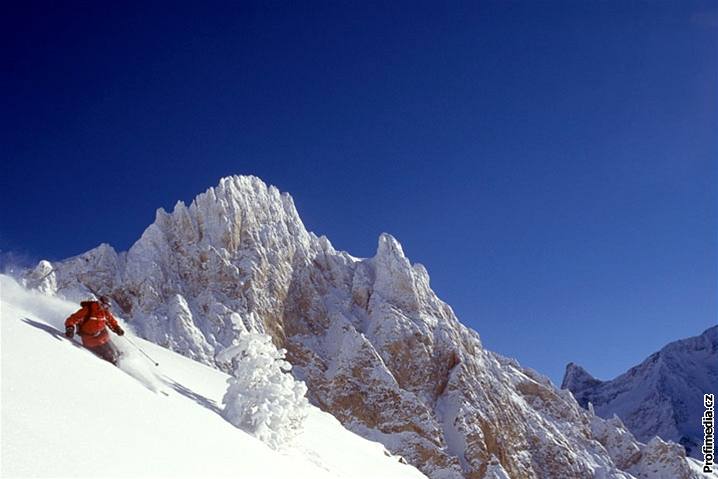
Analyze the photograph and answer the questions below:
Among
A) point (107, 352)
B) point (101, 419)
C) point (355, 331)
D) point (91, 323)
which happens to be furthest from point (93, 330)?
point (355, 331)

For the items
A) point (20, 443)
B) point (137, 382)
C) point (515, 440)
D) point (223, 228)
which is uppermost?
point (223, 228)

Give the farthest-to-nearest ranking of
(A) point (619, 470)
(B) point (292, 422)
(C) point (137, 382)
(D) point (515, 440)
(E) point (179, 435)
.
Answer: (A) point (619, 470) → (D) point (515, 440) → (B) point (292, 422) → (C) point (137, 382) → (E) point (179, 435)

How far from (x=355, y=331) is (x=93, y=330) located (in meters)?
101

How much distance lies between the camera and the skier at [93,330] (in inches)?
468

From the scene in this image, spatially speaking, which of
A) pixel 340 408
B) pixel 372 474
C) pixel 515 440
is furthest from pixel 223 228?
pixel 372 474

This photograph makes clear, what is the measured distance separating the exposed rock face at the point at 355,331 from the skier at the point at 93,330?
258 feet

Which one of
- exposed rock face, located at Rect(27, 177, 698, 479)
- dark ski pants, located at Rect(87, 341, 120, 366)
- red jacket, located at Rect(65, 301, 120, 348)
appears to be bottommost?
dark ski pants, located at Rect(87, 341, 120, 366)

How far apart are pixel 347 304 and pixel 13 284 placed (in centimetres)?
10779

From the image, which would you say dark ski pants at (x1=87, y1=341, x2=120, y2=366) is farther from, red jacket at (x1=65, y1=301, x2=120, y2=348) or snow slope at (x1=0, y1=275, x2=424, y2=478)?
snow slope at (x1=0, y1=275, x2=424, y2=478)

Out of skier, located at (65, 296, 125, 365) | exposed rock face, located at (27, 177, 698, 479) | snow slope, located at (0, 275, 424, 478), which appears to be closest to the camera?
snow slope, located at (0, 275, 424, 478)

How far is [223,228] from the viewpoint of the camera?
111m

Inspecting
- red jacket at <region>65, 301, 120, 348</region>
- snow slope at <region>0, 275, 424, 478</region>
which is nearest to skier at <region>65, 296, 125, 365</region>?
red jacket at <region>65, 301, 120, 348</region>

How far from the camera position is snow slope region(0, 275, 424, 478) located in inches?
267

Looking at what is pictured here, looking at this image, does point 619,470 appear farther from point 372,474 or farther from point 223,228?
point 372,474
